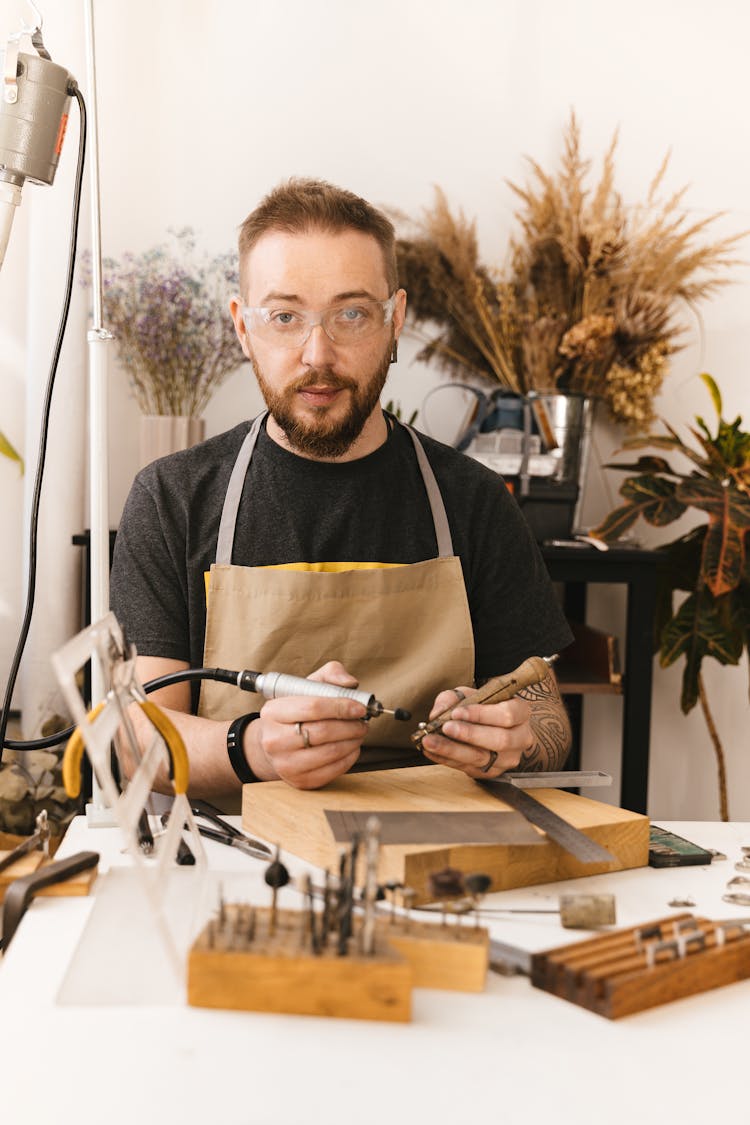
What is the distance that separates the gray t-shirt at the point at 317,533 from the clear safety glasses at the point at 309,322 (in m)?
0.20

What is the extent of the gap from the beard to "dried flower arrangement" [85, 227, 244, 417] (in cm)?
86

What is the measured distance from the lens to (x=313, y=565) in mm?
1755

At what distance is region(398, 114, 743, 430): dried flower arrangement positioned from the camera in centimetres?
272

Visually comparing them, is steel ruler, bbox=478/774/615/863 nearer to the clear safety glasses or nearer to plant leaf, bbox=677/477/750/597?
the clear safety glasses

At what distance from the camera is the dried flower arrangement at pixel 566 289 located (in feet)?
8.93

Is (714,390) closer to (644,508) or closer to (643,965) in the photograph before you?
(644,508)

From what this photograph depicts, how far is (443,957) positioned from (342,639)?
85 centimetres

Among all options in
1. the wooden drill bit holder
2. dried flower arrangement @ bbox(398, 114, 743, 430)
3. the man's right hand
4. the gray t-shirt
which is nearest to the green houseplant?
dried flower arrangement @ bbox(398, 114, 743, 430)

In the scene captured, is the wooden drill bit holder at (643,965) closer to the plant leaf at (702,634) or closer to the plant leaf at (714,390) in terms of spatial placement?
the plant leaf at (702,634)

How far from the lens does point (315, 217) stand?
5.65 ft

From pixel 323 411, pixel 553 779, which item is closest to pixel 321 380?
pixel 323 411

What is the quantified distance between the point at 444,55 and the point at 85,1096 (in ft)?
8.91

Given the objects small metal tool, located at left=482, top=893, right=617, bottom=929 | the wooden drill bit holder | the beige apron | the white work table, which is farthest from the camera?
the beige apron

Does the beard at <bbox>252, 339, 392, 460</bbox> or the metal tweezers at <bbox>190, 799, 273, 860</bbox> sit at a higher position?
the beard at <bbox>252, 339, 392, 460</bbox>
